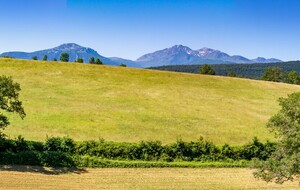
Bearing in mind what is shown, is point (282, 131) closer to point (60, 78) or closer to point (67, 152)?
point (67, 152)

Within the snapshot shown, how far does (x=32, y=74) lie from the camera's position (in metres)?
84.4

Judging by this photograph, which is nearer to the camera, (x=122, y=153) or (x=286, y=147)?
(x=286, y=147)

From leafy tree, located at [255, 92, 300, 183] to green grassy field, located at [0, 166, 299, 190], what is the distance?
949 centimetres

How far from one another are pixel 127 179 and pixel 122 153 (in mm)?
6465

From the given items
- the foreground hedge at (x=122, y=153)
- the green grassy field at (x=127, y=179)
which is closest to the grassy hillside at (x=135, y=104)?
the foreground hedge at (x=122, y=153)

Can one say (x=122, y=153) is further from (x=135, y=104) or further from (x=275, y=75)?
(x=275, y=75)

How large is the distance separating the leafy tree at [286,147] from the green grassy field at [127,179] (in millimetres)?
9489

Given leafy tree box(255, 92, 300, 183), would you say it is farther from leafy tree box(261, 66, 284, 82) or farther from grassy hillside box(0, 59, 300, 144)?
leafy tree box(261, 66, 284, 82)

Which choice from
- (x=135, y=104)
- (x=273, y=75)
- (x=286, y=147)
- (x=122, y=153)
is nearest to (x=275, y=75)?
(x=273, y=75)

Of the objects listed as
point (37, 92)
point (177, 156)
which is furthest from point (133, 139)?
point (37, 92)

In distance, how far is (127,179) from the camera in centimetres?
3756

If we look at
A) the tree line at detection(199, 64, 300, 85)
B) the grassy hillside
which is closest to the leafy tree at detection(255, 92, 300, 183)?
the grassy hillside

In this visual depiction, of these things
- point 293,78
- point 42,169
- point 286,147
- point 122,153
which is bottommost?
point 42,169

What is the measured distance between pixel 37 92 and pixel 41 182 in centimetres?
3995
